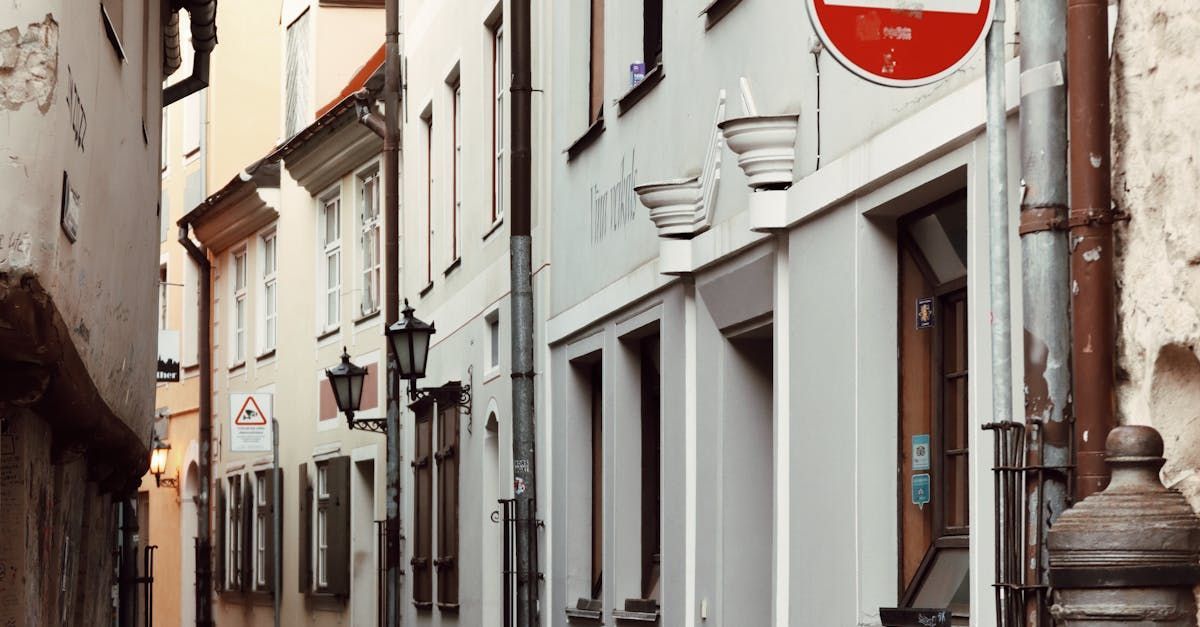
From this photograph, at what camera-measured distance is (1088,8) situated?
5.89m

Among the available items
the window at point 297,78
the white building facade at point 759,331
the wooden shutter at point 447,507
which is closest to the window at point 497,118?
the wooden shutter at point 447,507

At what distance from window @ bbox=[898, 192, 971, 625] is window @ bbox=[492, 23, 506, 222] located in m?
9.94

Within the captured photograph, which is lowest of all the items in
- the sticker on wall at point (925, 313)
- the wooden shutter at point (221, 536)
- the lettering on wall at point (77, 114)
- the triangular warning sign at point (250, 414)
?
the wooden shutter at point (221, 536)

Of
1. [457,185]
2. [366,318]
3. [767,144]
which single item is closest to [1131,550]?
[767,144]

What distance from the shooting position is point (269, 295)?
3114cm

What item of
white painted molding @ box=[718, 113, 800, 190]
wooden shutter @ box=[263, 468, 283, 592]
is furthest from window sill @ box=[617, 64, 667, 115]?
wooden shutter @ box=[263, 468, 283, 592]

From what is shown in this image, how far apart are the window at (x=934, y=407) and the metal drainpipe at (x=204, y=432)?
937 inches

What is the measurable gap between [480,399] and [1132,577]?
1396 cm

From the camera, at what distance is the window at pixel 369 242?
82.7ft

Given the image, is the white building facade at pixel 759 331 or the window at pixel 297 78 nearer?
the white building facade at pixel 759 331

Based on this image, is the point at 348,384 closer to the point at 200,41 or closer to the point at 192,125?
the point at 200,41

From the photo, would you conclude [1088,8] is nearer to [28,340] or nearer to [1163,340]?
[1163,340]

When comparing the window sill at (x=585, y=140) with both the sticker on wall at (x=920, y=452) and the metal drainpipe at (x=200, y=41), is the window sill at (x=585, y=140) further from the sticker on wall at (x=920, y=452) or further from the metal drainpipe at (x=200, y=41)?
the sticker on wall at (x=920, y=452)

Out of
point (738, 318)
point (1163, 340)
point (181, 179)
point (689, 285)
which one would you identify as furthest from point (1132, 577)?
point (181, 179)
